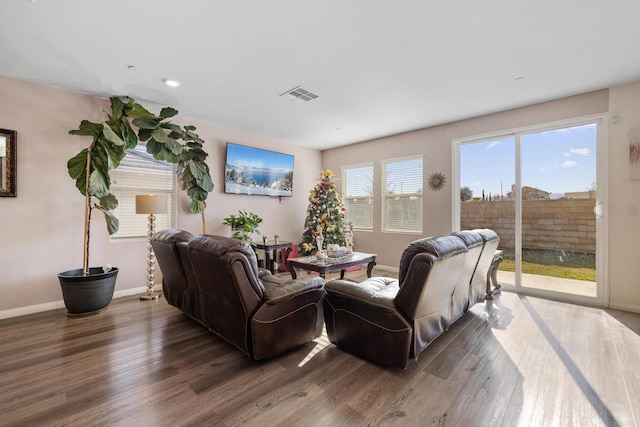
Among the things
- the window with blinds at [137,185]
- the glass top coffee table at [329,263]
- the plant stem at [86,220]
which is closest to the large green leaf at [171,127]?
the window with blinds at [137,185]

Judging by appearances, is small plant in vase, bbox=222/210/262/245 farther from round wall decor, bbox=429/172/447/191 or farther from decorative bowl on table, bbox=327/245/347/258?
round wall decor, bbox=429/172/447/191

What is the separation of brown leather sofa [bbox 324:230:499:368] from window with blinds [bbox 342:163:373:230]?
351 cm

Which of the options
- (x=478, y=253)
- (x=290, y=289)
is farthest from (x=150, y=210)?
(x=478, y=253)

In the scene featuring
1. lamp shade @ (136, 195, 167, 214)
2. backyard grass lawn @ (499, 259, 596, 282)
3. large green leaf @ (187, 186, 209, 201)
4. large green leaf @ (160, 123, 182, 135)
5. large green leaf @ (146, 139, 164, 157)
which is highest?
large green leaf @ (160, 123, 182, 135)

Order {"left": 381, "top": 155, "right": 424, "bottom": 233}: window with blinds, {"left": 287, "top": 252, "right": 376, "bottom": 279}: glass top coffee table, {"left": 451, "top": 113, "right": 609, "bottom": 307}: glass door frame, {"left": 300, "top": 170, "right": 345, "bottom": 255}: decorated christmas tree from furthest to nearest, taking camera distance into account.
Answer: {"left": 300, "top": 170, "right": 345, "bottom": 255}: decorated christmas tree
{"left": 381, "top": 155, "right": 424, "bottom": 233}: window with blinds
{"left": 287, "top": 252, "right": 376, "bottom": 279}: glass top coffee table
{"left": 451, "top": 113, "right": 609, "bottom": 307}: glass door frame

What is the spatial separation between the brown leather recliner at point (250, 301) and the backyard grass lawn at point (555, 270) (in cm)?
330

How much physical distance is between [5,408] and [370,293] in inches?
95.4

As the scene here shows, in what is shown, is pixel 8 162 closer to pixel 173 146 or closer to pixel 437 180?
pixel 173 146

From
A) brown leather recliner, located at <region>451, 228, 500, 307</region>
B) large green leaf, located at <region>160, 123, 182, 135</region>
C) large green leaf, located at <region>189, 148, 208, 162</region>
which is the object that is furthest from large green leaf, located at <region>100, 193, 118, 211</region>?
brown leather recliner, located at <region>451, 228, 500, 307</region>

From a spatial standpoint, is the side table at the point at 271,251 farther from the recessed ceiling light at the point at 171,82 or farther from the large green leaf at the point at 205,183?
the recessed ceiling light at the point at 171,82

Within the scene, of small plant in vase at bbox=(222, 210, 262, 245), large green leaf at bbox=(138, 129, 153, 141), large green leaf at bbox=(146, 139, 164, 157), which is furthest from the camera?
small plant in vase at bbox=(222, 210, 262, 245)

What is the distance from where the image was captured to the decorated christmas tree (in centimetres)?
545

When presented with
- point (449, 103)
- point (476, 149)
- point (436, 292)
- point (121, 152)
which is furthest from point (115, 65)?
point (476, 149)

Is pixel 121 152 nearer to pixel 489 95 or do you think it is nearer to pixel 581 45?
pixel 489 95
